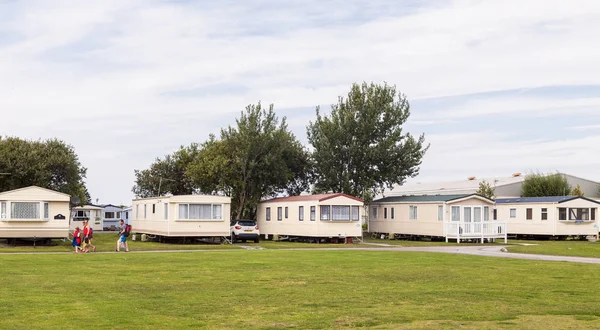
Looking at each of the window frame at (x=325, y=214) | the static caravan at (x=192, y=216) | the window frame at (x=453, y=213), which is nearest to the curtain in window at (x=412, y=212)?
the window frame at (x=453, y=213)

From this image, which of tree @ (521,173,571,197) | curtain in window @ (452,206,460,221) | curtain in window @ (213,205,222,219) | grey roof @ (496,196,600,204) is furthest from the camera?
tree @ (521,173,571,197)

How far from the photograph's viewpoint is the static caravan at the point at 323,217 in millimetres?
45656

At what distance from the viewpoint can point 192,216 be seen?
4306cm

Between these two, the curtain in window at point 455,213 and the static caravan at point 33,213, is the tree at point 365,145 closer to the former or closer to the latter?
the curtain in window at point 455,213

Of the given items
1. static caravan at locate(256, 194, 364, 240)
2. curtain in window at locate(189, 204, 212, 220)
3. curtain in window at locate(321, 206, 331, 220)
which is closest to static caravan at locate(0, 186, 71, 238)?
curtain in window at locate(189, 204, 212, 220)

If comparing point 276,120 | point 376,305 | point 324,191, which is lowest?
point 376,305

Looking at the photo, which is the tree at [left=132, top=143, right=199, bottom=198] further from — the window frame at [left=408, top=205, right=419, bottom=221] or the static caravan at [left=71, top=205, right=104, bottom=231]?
the window frame at [left=408, top=205, right=419, bottom=221]

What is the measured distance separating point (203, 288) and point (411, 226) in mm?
34185

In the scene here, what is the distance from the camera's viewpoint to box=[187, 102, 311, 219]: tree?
176ft

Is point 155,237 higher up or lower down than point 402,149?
lower down

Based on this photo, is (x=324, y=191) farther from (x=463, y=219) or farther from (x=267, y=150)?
(x=463, y=219)

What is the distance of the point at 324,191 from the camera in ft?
192

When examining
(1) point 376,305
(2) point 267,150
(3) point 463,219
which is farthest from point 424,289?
(2) point 267,150

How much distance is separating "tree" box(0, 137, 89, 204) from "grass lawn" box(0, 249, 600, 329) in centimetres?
2509
